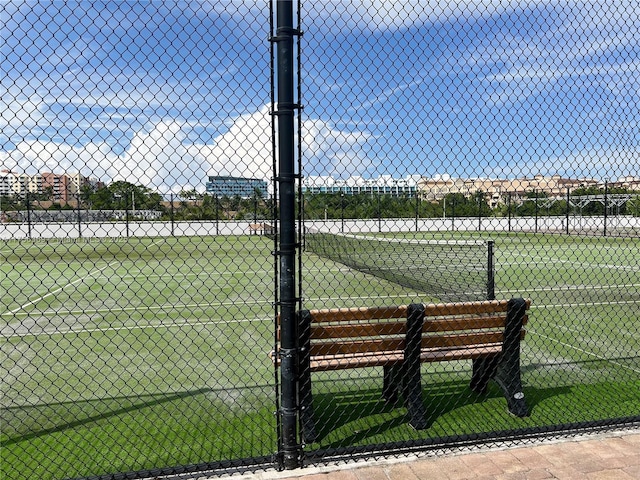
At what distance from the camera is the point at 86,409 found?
472 centimetres

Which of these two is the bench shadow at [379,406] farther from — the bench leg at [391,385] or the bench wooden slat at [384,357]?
the bench wooden slat at [384,357]

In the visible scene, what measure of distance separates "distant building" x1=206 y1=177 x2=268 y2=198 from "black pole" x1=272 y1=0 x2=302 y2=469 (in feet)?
0.71

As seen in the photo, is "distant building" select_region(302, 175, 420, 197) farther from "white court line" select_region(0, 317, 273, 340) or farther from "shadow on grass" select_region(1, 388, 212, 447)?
"white court line" select_region(0, 317, 273, 340)

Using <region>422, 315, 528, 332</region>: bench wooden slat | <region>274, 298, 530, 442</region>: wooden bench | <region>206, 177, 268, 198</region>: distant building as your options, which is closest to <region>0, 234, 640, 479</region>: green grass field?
<region>274, 298, 530, 442</region>: wooden bench

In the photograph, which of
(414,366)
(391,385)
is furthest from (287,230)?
(391,385)

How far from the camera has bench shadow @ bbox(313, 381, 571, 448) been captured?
13.8 feet

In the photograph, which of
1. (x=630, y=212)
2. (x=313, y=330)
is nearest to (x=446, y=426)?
(x=313, y=330)

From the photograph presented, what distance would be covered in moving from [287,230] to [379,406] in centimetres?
212

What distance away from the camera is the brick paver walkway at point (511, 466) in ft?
11.3

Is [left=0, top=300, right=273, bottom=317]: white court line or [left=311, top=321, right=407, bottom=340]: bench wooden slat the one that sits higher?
[left=311, top=321, right=407, bottom=340]: bench wooden slat

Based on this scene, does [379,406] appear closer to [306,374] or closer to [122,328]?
[306,374]

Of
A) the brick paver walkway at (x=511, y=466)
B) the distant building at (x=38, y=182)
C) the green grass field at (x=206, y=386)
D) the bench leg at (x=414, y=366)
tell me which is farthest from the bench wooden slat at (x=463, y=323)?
the distant building at (x=38, y=182)

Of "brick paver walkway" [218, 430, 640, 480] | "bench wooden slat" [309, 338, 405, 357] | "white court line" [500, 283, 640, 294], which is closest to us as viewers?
"brick paver walkway" [218, 430, 640, 480]

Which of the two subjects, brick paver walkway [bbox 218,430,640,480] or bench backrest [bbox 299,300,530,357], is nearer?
brick paver walkway [bbox 218,430,640,480]
